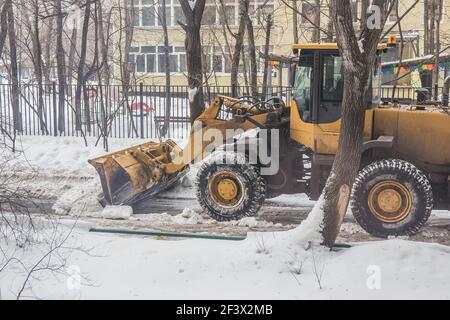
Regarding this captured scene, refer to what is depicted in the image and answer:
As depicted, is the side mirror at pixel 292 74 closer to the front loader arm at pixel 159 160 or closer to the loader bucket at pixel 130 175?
the front loader arm at pixel 159 160

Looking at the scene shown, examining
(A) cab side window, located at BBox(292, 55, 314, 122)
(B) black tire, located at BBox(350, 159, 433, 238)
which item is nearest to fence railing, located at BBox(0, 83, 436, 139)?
(A) cab side window, located at BBox(292, 55, 314, 122)

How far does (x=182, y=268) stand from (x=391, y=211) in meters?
3.52

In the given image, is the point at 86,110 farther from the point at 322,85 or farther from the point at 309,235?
the point at 309,235

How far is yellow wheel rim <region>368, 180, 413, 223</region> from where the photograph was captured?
27.4 feet

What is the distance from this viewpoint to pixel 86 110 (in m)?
16.8

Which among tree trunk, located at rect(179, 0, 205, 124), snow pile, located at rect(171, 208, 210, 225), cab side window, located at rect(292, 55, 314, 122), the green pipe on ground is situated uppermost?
tree trunk, located at rect(179, 0, 205, 124)

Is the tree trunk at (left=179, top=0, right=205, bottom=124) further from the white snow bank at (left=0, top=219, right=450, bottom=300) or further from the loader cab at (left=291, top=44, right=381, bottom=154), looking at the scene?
the white snow bank at (left=0, top=219, right=450, bottom=300)

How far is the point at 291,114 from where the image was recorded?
9.41 m

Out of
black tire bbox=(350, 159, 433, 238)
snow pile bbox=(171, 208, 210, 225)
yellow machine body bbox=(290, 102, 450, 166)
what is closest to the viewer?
black tire bbox=(350, 159, 433, 238)

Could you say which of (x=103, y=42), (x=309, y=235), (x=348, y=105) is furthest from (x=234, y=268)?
(x=103, y=42)

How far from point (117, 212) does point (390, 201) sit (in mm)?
4282

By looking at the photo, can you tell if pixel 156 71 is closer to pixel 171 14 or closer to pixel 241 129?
pixel 171 14

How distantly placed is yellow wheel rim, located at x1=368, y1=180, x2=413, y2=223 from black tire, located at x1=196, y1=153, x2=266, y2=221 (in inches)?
68.2

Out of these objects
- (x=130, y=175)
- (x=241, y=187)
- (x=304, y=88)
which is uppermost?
(x=304, y=88)
